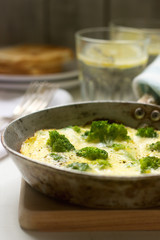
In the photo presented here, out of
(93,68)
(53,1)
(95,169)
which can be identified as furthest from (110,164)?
(53,1)

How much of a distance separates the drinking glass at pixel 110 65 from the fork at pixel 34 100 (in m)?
0.18

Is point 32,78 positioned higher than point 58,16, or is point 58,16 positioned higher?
point 58,16

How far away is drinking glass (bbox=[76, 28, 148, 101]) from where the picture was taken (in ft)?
5.70

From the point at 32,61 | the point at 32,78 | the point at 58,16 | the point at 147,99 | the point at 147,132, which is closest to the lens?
the point at 147,132

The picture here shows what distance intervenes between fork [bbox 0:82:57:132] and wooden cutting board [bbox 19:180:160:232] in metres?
0.66

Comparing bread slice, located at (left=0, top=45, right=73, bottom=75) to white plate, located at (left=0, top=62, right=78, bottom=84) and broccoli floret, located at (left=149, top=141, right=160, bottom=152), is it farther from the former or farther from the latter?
broccoli floret, located at (left=149, top=141, right=160, bottom=152)

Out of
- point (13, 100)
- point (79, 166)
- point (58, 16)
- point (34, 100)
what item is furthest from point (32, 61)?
point (79, 166)

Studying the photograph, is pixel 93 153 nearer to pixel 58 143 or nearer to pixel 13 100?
pixel 58 143

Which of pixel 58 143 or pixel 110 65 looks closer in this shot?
pixel 58 143

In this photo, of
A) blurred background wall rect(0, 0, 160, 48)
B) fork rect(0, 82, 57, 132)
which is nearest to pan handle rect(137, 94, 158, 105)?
fork rect(0, 82, 57, 132)

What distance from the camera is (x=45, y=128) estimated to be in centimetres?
122

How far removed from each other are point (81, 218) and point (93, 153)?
0.18m

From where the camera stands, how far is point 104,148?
108 centimetres

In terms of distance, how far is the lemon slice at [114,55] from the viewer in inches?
68.3
